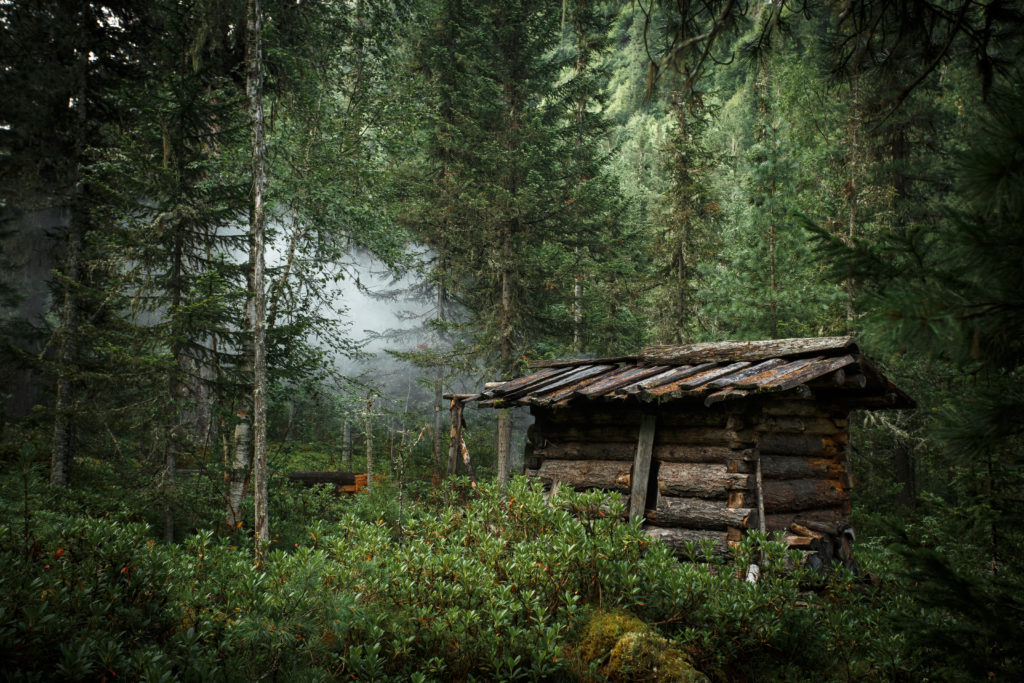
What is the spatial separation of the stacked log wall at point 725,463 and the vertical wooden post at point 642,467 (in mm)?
A: 172

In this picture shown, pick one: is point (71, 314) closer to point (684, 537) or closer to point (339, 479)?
point (339, 479)

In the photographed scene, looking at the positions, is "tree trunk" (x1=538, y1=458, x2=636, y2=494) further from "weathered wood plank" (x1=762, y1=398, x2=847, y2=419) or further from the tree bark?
the tree bark

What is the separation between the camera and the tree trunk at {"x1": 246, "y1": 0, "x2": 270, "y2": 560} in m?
9.60

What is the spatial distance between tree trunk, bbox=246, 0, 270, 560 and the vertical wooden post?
6.38 meters

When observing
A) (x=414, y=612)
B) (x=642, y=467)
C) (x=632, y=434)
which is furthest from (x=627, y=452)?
(x=414, y=612)

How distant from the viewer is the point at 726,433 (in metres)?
7.34

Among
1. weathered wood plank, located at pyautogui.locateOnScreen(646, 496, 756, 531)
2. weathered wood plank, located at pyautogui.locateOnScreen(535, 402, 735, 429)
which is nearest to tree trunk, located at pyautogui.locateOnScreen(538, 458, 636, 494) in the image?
weathered wood plank, located at pyautogui.locateOnScreen(535, 402, 735, 429)

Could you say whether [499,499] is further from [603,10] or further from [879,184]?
[603,10]

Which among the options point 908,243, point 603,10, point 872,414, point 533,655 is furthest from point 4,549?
point 603,10

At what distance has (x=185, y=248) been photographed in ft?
36.1

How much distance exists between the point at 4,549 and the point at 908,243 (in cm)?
601

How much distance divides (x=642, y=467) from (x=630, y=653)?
437cm

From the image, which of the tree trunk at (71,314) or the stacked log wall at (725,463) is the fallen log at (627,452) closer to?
the stacked log wall at (725,463)

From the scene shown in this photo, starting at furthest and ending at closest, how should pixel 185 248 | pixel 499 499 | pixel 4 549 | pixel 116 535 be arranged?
pixel 185 248 → pixel 499 499 → pixel 116 535 → pixel 4 549
